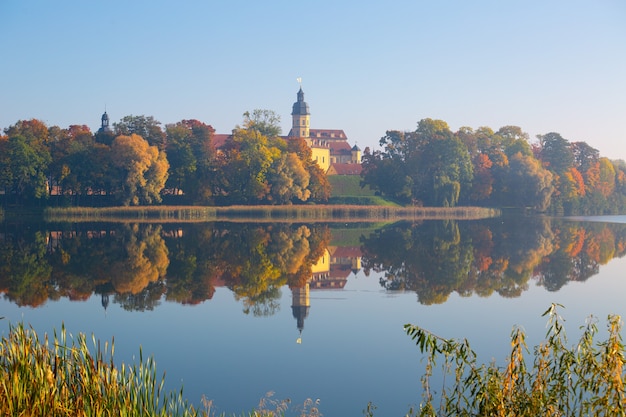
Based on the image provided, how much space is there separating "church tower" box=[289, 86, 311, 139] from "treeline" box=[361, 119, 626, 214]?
54128mm

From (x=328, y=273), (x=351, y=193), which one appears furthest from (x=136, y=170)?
(x=328, y=273)

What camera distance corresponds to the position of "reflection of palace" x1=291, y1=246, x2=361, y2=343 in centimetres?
2233

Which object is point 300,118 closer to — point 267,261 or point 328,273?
point 267,261

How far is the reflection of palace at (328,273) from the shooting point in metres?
22.3

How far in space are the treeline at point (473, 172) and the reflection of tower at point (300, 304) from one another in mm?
52857

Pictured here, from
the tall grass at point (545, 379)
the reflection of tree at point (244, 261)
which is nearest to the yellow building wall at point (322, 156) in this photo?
the reflection of tree at point (244, 261)

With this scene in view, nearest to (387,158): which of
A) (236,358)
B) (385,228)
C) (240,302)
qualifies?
(385,228)

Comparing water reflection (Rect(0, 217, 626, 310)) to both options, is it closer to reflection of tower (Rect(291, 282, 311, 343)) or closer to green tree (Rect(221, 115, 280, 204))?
reflection of tower (Rect(291, 282, 311, 343))

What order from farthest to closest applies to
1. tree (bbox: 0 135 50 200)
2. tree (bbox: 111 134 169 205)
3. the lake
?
1. tree (bbox: 0 135 50 200)
2. tree (bbox: 111 134 169 205)
3. the lake

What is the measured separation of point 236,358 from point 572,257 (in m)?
25.7

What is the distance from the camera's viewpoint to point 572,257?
122 ft

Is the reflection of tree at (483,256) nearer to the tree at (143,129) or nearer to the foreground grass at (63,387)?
the foreground grass at (63,387)

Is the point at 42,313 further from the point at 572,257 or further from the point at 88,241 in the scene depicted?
the point at 572,257

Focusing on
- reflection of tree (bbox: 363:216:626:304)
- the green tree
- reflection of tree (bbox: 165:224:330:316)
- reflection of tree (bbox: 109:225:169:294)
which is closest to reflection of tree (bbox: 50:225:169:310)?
reflection of tree (bbox: 109:225:169:294)
